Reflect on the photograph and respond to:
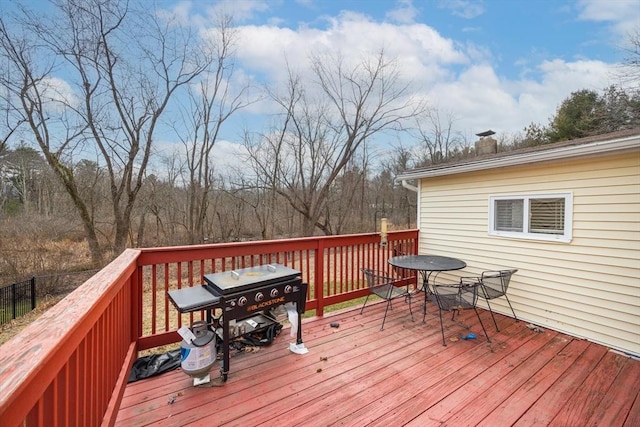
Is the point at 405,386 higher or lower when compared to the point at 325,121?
lower

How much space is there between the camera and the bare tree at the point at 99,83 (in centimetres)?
754

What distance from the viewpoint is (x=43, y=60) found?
766cm

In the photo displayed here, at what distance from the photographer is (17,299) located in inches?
265

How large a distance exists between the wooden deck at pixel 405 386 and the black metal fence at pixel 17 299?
6869 mm

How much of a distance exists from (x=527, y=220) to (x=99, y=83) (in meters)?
11.2

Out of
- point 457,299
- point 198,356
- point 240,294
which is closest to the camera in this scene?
point 198,356

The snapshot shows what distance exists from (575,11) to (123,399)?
383 inches

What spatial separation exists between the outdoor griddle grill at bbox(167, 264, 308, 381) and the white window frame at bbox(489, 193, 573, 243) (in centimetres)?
303

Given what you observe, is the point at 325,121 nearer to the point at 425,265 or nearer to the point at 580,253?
the point at 425,265

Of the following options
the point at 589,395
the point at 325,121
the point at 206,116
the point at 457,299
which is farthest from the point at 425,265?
the point at 206,116

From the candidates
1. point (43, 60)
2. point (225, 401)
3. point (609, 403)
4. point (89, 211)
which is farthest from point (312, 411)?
point (43, 60)

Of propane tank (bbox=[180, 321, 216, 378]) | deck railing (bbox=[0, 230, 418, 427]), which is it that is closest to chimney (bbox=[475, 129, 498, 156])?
deck railing (bbox=[0, 230, 418, 427])

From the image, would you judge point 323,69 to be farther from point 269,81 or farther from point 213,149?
point 213,149

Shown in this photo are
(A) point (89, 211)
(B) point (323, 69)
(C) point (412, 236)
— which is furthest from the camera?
(B) point (323, 69)
